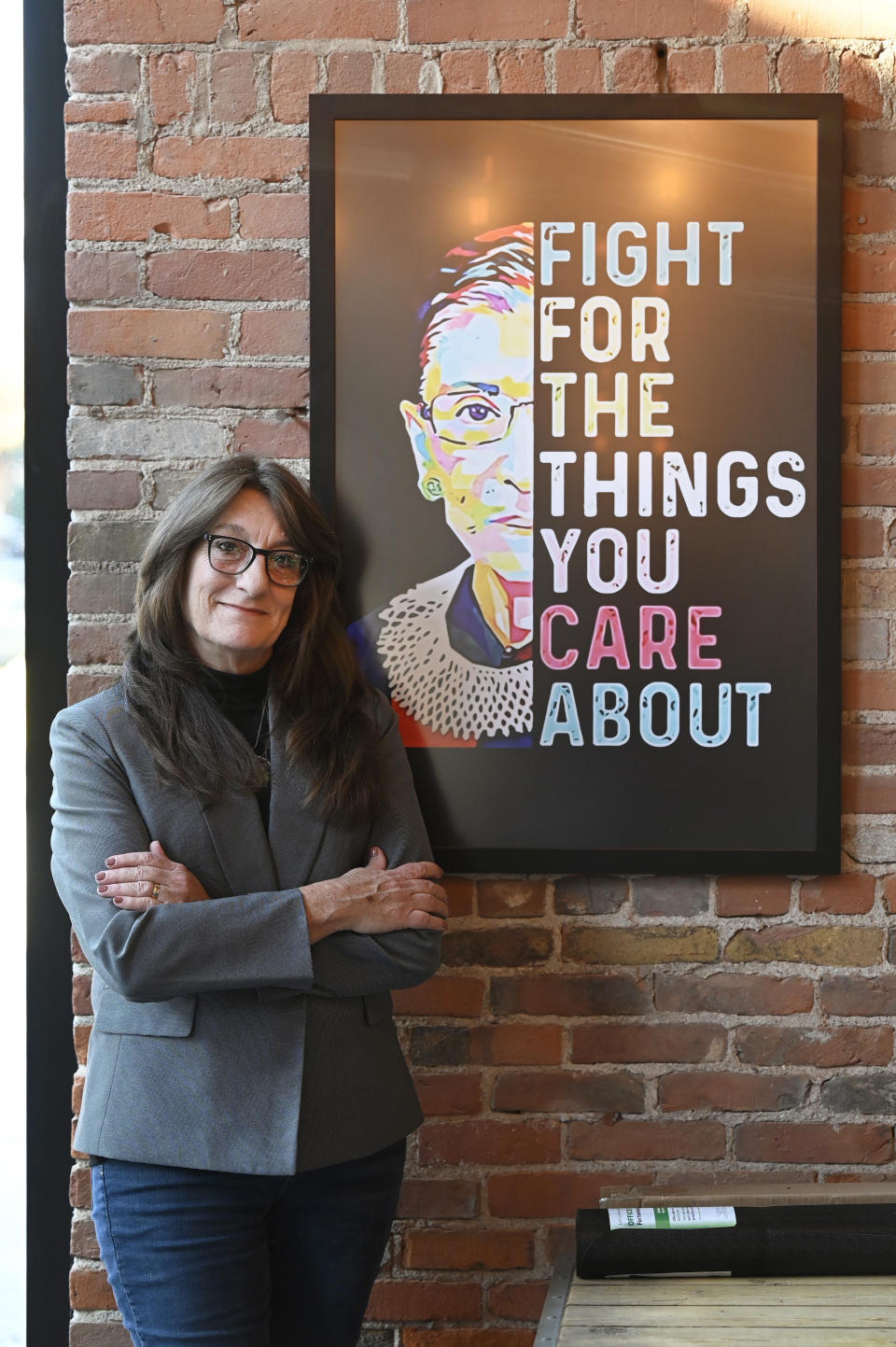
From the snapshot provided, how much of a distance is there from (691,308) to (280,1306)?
1.76 meters

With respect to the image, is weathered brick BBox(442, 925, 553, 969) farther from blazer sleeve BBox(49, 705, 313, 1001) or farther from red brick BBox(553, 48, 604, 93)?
red brick BBox(553, 48, 604, 93)

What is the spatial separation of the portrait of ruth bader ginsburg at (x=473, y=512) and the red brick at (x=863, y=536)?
575 millimetres

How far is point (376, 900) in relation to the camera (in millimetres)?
1564

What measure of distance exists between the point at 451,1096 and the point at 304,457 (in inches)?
46.5

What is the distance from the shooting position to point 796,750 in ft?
6.17

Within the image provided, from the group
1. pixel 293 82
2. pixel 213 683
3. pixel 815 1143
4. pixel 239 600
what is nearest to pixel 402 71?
pixel 293 82

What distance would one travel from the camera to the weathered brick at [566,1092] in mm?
1918

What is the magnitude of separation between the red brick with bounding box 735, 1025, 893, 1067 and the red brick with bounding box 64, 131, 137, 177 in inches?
74.7

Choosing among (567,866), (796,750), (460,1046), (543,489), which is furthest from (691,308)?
(460,1046)

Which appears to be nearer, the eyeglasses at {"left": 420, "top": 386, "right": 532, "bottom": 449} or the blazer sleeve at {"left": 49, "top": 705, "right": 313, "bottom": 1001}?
the blazer sleeve at {"left": 49, "top": 705, "right": 313, "bottom": 1001}

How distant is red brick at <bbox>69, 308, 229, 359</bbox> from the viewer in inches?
74.9

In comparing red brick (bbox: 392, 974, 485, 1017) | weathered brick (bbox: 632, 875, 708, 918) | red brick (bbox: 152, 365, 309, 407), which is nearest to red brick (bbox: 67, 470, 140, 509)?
red brick (bbox: 152, 365, 309, 407)

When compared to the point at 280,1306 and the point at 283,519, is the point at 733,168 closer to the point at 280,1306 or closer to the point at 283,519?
the point at 283,519

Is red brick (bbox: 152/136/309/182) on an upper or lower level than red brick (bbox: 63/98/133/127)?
lower
